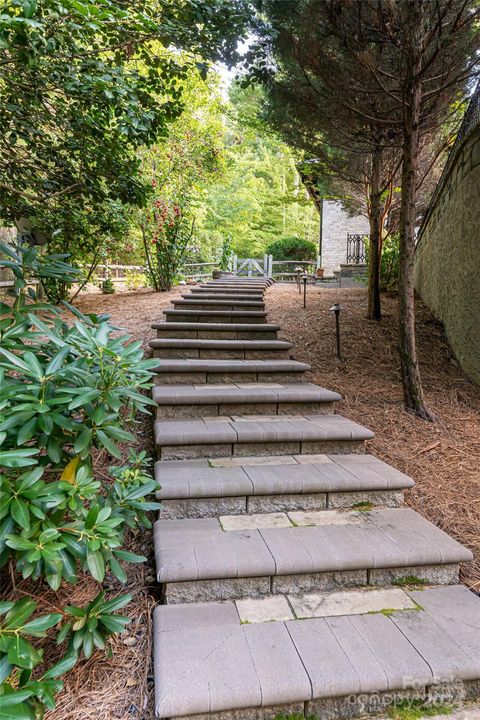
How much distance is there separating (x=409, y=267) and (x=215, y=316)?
6.51 feet

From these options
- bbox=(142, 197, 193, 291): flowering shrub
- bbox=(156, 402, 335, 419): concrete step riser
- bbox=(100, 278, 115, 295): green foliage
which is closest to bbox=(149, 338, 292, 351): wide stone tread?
bbox=(156, 402, 335, 419): concrete step riser

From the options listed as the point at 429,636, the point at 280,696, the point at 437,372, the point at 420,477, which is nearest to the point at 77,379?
the point at 280,696

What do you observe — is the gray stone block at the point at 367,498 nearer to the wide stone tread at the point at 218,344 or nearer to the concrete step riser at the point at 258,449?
the concrete step riser at the point at 258,449

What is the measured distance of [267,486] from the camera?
205cm

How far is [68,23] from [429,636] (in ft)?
11.1

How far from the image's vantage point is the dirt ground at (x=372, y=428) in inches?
54.0

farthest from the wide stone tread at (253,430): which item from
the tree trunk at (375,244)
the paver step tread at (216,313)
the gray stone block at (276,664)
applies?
the tree trunk at (375,244)

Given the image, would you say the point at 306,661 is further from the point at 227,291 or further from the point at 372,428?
the point at 227,291

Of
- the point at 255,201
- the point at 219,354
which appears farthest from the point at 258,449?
the point at 255,201

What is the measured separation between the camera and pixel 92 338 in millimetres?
1528

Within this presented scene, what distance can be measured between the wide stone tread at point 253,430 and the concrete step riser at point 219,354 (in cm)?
108

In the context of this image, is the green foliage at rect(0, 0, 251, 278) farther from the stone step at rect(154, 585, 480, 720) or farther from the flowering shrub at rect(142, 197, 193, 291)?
the flowering shrub at rect(142, 197, 193, 291)

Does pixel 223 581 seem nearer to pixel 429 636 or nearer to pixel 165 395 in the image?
pixel 429 636

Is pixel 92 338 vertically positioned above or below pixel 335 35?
below
